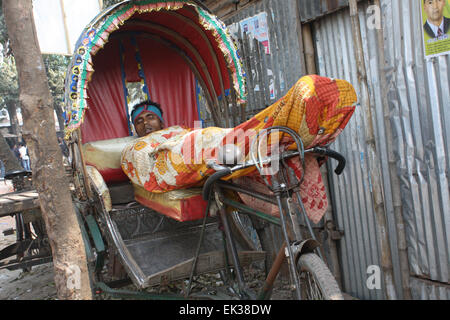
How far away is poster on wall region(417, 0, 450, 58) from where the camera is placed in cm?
270

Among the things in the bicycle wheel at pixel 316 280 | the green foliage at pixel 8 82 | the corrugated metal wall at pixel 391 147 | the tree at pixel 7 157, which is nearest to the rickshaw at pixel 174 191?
the bicycle wheel at pixel 316 280

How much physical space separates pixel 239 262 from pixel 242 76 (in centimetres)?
188

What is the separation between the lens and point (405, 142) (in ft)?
10.0

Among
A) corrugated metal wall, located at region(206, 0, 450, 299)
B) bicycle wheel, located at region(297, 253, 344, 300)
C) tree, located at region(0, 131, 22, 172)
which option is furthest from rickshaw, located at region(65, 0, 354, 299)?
tree, located at region(0, 131, 22, 172)

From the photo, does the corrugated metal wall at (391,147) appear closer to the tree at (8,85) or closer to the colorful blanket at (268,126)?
the colorful blanket at (268,126)

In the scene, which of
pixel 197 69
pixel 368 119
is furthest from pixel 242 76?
pixel 368 119

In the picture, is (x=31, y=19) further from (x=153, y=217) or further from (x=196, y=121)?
(x=196, y=121)

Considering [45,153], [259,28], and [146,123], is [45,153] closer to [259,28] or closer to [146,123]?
[146,123]

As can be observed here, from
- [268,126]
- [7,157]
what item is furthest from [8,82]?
[268,126]

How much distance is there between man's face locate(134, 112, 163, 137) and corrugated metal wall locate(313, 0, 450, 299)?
2063 millimetres

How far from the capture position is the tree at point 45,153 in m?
2.18

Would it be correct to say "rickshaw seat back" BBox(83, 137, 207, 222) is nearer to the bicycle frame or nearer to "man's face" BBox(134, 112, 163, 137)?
"man's face" BBox(134, 112, 163, 137)

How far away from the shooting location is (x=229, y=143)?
236cm

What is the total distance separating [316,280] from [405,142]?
169 cm
